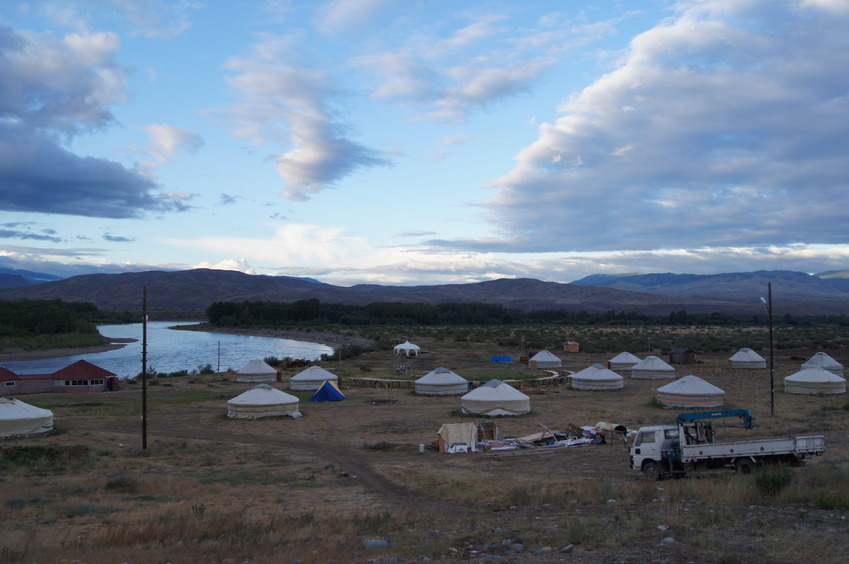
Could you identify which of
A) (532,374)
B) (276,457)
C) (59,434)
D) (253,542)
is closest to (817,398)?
(532,374)

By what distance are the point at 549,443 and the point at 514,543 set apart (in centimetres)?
1236

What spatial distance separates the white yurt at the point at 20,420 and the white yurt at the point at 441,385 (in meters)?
17.3

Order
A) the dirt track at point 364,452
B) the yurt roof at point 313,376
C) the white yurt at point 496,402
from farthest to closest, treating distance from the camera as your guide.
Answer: the yurt roof at point 313,376 < the white yurt at point 496,402 < the dirt track at point 364,452

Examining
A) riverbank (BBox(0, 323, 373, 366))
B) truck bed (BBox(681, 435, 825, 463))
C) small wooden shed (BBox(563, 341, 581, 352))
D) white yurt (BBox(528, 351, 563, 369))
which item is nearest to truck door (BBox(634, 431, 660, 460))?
truck bed (BBox(681, 435, 825, 463))

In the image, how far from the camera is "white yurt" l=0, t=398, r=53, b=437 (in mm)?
23422

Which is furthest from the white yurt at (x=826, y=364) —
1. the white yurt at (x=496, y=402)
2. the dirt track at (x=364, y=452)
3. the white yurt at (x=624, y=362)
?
the dirt track at (x=364, y=452)

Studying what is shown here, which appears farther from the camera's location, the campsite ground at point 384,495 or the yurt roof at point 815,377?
the yurt roof at point 815,377

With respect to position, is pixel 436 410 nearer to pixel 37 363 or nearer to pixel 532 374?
pixel 532 374

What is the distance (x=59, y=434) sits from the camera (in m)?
24.0

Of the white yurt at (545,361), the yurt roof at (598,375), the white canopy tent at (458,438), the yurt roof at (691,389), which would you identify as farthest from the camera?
the white yurt at (545,361)

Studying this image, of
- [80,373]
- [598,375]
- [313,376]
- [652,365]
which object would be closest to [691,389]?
[598,375]

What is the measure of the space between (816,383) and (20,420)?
112ft

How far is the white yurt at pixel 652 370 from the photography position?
41.0 m

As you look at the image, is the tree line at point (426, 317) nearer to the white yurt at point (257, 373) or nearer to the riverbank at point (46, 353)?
the riverbank at point (46, 353)
